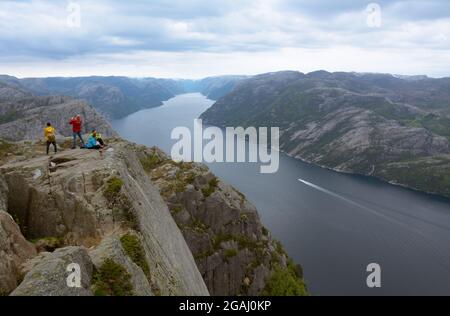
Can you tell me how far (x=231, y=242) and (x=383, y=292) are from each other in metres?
77.5

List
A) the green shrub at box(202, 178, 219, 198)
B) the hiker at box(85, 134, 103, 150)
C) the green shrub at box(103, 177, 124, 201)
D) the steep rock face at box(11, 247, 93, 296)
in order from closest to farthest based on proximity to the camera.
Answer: the steep rock face at box(11, 247, 93, 296) → the green shrub at box(103, 177, 124, 201) → the hiker at box(85, 134, 103, 150) → the green shrub at box(202, 178, 219, 198)

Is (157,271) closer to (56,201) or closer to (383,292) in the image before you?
(56,201)

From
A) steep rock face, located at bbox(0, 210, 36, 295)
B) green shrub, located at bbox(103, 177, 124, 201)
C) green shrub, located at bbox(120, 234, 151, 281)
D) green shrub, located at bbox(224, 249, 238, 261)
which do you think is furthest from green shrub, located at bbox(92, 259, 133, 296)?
green shrub, located at bbox(224, 249, 238, 261)

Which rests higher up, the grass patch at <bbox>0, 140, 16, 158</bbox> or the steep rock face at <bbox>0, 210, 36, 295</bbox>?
the grass patch at <bbox>0, 140, 16, 158</bbox>

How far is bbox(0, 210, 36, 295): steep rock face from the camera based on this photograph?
1609 cm

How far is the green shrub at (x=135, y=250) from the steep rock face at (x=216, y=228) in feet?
143

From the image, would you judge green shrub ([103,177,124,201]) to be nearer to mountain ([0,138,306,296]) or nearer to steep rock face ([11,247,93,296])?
mountain ([0,138,306,296])

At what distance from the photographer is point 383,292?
12250 centimetres

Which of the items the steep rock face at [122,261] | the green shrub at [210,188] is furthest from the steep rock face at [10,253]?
the green shrub at [210,188]

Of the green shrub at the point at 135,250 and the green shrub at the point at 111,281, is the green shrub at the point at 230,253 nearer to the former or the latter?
the green shrub at the point at 135,250

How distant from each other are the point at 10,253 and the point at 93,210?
478cm

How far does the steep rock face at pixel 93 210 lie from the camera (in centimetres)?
2078

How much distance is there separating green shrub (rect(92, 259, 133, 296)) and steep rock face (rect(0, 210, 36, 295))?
346 centimetres
